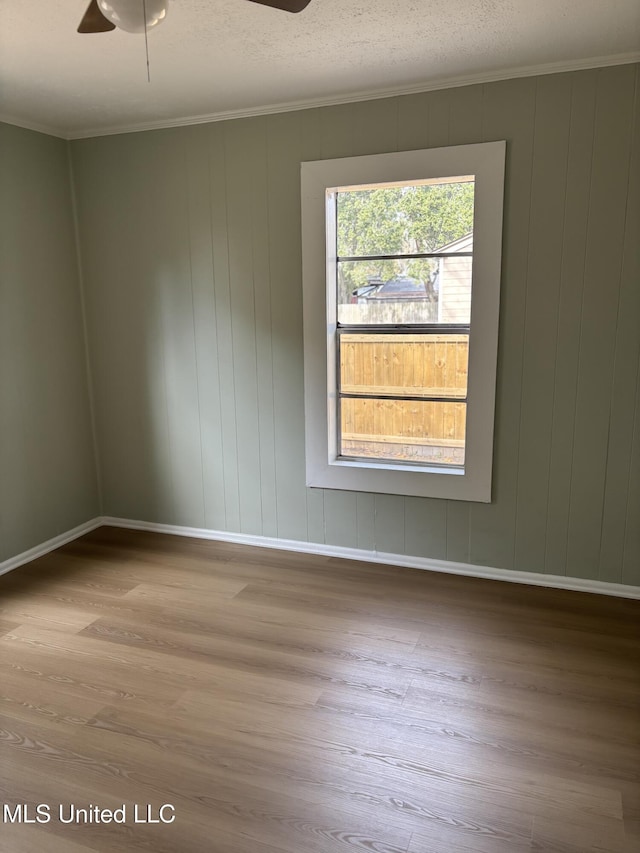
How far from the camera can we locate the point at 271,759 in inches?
82.0

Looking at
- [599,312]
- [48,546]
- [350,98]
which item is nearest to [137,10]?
[350,98]

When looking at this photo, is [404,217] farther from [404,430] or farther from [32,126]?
[32,126]

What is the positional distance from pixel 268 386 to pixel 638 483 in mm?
2000

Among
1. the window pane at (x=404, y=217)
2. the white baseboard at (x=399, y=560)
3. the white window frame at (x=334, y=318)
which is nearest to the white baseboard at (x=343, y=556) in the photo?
the white baseboard at (x=399, y=560)

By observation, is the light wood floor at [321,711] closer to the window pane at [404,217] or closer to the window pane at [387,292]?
the window pane at [387,292]

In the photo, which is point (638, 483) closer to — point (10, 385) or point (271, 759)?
point (271, 759)

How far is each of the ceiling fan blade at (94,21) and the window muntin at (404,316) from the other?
1612 mm

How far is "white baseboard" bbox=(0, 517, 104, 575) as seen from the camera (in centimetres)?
363

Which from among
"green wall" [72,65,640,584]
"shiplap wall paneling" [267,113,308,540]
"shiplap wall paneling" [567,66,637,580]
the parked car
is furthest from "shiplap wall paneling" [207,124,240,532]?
"shiplap wall paneling" [567,66,637,580]

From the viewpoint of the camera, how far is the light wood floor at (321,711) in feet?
5.97

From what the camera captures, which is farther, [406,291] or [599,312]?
[406,291]

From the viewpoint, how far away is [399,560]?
11.7 ft

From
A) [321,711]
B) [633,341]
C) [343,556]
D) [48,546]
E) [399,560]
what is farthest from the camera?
[48,546]

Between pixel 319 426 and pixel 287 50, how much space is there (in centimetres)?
183
